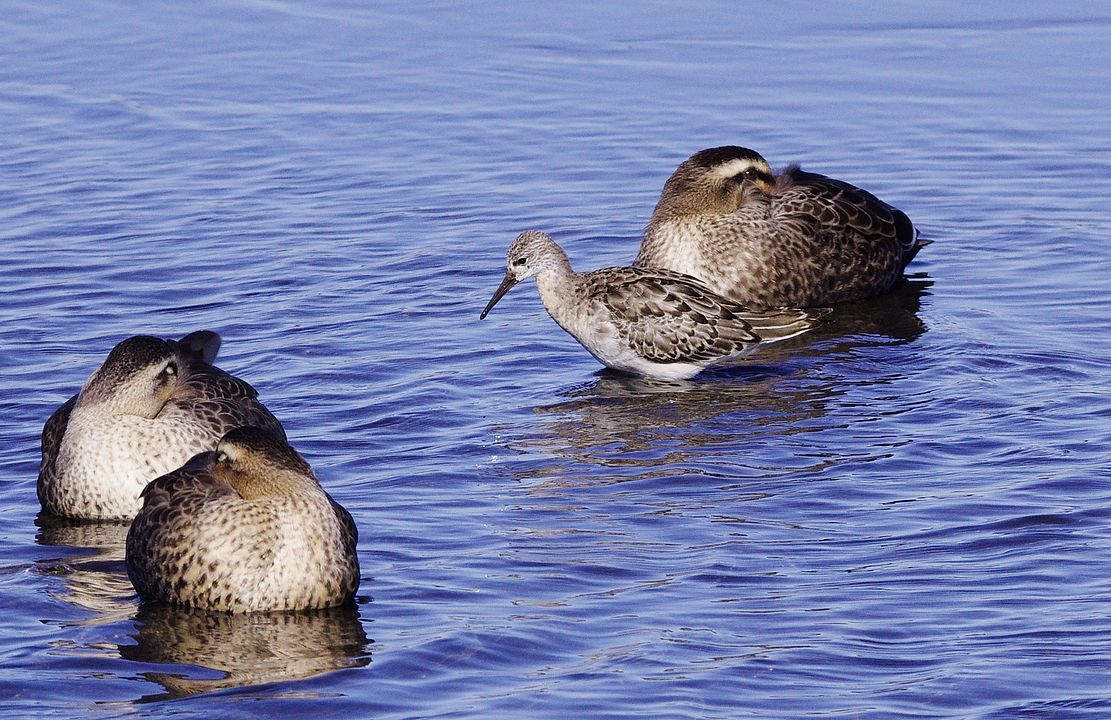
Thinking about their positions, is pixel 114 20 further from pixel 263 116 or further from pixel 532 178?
pixel 532 178

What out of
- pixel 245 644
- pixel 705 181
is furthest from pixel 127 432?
pixel 705 181

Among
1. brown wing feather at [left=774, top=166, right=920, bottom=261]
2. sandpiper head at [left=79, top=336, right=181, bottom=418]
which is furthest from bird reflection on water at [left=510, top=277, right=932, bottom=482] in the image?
sandpiper head at [left=79, top=336, right=181, bottom=418]

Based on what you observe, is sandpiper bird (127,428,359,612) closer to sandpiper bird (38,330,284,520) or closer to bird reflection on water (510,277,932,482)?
sandpiper bird (38,330,284,520)

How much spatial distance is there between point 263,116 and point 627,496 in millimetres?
9950

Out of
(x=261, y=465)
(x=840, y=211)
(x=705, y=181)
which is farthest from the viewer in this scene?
(x=840, y=211)

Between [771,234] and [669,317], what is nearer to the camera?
[669,317]

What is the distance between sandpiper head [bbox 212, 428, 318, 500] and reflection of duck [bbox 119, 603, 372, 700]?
1.89 ft

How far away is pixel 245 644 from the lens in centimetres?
819

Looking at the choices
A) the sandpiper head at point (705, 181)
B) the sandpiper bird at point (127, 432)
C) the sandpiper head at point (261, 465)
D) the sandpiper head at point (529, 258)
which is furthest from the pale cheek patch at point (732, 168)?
the sandpiper head at point (261, 465)

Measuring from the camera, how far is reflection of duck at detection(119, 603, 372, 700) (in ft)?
25.6

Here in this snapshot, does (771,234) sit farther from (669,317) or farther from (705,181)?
(669,317)

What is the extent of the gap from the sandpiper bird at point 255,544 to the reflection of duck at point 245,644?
0.22 ft

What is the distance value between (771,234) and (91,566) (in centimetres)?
679

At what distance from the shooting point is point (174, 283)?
1450cm
